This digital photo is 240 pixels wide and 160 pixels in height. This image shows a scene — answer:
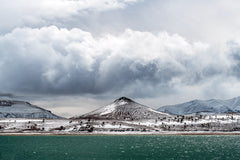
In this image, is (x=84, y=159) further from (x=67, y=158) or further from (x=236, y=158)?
(x=236, y=158)

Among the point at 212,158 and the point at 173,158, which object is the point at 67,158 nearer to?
the point at 173,158

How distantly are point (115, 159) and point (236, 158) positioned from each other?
107 ft

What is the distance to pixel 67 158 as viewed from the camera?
7912cm

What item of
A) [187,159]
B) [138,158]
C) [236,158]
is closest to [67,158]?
[138,158]

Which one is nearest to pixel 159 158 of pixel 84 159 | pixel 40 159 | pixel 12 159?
pixel 84 159

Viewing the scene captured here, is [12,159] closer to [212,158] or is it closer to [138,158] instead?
[138,158]

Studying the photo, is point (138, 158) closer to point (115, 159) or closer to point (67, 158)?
point (115, 159)

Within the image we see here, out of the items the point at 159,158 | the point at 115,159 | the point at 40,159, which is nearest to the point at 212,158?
the point at 159,158

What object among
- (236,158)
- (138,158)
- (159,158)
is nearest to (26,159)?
(138,158)

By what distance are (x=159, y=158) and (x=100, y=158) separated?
1631cm

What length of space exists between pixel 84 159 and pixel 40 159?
476 inches

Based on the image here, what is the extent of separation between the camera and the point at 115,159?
2972 inches

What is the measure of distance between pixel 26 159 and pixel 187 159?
44003 millimetres

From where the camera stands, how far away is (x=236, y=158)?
2982 inches
